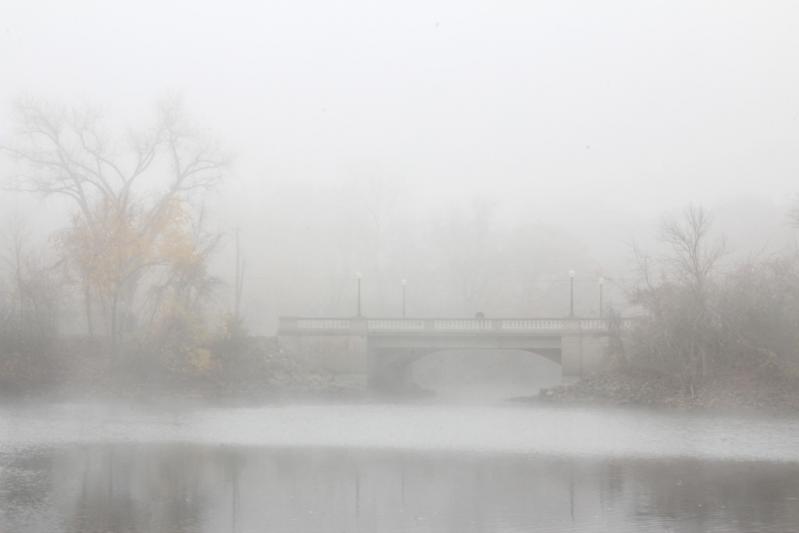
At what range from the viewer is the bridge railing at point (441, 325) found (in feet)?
165

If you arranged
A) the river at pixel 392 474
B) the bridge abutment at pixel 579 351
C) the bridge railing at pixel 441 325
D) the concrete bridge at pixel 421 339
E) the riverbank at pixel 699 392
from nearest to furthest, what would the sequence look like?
the river at pixel 392 474 → the riverbank at pixel 699 392 → the bridge abutment at pixel 579 351 → the concrete bridge at pixel 421 339 → the bridge railing at pixel 441 325

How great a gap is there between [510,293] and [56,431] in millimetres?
61556

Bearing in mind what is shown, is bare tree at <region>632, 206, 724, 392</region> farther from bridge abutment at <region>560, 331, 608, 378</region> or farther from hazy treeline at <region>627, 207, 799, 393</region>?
bridge abutment at <region>560, 331, 608, 378</region>

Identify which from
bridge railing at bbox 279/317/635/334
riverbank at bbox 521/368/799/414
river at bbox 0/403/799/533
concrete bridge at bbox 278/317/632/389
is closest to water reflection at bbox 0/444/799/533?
river at bbox 0/403/799/533

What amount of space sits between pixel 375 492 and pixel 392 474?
206 centimetres

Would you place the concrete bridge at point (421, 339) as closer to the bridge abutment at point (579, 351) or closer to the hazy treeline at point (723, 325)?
the bridge abutment at point (579, 351)

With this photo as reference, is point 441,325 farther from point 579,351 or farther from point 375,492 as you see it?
point 375,492

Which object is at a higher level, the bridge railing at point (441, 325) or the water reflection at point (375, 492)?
the bridge railing at point (441, 325)

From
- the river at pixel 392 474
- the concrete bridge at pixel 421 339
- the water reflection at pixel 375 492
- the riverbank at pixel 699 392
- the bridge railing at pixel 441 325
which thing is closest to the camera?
the water reflection at pixel 375 492

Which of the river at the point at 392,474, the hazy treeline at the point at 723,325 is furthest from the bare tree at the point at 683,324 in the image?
the river at the point at 392,474

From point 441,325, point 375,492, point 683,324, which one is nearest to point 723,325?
point 683,324

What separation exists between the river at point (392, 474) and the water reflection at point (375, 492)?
0.05 meters

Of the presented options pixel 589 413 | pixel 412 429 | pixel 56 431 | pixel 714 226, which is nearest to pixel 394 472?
pixel 412 429

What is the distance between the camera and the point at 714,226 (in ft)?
303
